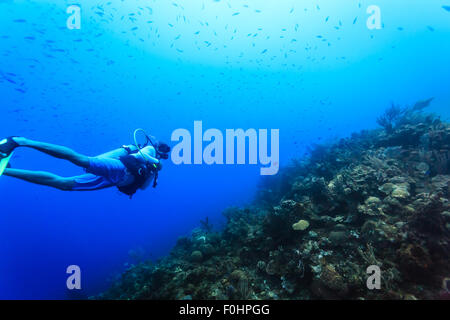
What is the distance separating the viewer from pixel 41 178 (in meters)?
4.50

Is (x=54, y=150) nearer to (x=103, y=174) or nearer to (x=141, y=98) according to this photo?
(x=103, y=174)

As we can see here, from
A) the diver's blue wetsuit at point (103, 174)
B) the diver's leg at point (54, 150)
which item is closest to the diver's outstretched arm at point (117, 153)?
the diver's blue wetsuit at point (103, 174)

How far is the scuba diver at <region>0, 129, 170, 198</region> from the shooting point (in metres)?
4.18

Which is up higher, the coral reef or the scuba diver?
the scuba diver

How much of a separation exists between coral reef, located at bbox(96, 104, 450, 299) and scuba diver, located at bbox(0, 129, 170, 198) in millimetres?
2770

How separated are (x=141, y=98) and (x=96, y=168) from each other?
229ft

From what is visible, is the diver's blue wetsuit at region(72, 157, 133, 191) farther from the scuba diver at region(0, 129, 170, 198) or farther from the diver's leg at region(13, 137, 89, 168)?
the diver's leg at region(13, 137, 89, 168)

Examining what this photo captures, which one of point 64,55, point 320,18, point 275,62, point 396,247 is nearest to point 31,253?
point 64,55

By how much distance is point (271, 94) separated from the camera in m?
113

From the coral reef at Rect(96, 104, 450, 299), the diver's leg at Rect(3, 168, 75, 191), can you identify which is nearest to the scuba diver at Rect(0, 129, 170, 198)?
the diver's leg at Rect(3, 168, 75, 191)
